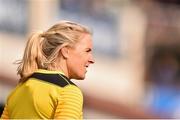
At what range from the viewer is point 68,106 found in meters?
2.06

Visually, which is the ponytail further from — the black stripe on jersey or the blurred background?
the blurred background

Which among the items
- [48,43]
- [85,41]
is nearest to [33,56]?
[48,43]

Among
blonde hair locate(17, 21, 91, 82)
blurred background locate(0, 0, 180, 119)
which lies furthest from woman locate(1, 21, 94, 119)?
blurred background locate(0, 0, 180, 119)

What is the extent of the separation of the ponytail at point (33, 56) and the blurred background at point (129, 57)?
16.4ft

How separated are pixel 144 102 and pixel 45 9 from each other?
2.56m

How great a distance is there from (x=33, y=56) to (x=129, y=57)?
19.6ft

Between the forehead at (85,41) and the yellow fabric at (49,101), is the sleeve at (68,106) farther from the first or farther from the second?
the forehead at (85,41)

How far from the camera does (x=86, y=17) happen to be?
8.64 metres

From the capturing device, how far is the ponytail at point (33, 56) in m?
2.20

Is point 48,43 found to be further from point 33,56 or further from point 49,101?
point 49,101

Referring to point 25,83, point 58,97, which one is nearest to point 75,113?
point 58,97

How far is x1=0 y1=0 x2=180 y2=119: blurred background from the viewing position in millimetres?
7535

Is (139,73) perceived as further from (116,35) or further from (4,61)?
(4,61)

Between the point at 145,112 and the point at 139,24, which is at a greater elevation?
the point at 139,24
